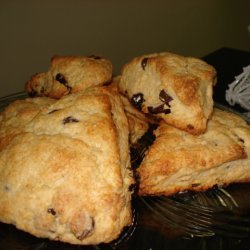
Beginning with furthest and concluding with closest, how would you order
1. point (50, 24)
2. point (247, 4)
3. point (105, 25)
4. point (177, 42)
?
point (247, 4) < point (177, 42) < point (105, 25) < point (50, 24)

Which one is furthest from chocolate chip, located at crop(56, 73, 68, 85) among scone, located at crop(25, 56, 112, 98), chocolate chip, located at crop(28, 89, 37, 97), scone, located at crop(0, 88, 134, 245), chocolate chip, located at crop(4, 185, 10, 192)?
chocolate chip, located at crop(4, 185, 10, 192)

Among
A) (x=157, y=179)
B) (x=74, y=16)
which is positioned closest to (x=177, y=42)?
(x=74, y=16)

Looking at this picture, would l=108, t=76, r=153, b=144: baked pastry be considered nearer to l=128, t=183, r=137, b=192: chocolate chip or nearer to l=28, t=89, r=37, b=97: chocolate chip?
l=128, t=183, r=137, b=192: chocolate chip

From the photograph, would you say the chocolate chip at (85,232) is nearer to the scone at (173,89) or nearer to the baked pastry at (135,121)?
the baked pastry at (135,121)

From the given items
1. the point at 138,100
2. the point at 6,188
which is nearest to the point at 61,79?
the point at 138,100

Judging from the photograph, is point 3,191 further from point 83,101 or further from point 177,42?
point 177,42

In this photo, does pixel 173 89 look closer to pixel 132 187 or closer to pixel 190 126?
pixel 190 126
